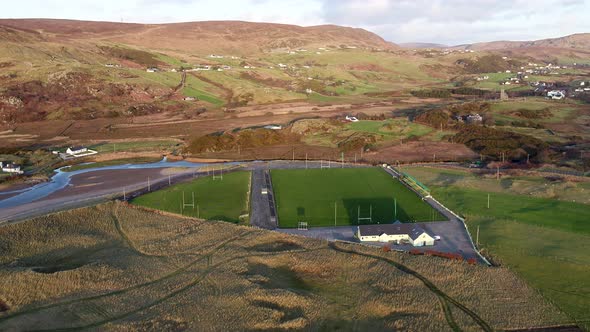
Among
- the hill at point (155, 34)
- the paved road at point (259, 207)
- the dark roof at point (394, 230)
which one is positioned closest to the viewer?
the dark roof at point (394, 230)

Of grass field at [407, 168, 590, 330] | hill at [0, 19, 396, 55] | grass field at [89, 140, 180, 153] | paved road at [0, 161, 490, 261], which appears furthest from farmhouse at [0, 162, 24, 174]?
hill at [0, 19, 396, 55]

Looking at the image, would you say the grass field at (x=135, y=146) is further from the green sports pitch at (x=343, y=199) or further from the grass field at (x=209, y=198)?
the green sports pitch at (x=343, y=199)

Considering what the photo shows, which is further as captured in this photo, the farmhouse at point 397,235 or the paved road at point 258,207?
the paved road at point 258,207

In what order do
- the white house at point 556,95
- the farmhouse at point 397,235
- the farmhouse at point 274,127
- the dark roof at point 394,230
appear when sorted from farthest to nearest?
the white house at point 556,95, the farmhouse at point 274,127, the dark roof at point 394,230, the farmhouse at point 397,235

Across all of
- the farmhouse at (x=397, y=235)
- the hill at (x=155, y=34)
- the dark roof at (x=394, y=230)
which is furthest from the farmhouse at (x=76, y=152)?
the hill at (x=155, y=34)

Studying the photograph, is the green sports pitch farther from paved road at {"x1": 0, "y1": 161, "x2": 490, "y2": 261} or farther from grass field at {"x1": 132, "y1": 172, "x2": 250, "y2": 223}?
grass field at {"x1": 132, "y1": 172, "x2": 250, "y2": 223}

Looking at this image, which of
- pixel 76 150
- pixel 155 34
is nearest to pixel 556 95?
pixel 76 150

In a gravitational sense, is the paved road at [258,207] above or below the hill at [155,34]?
below
